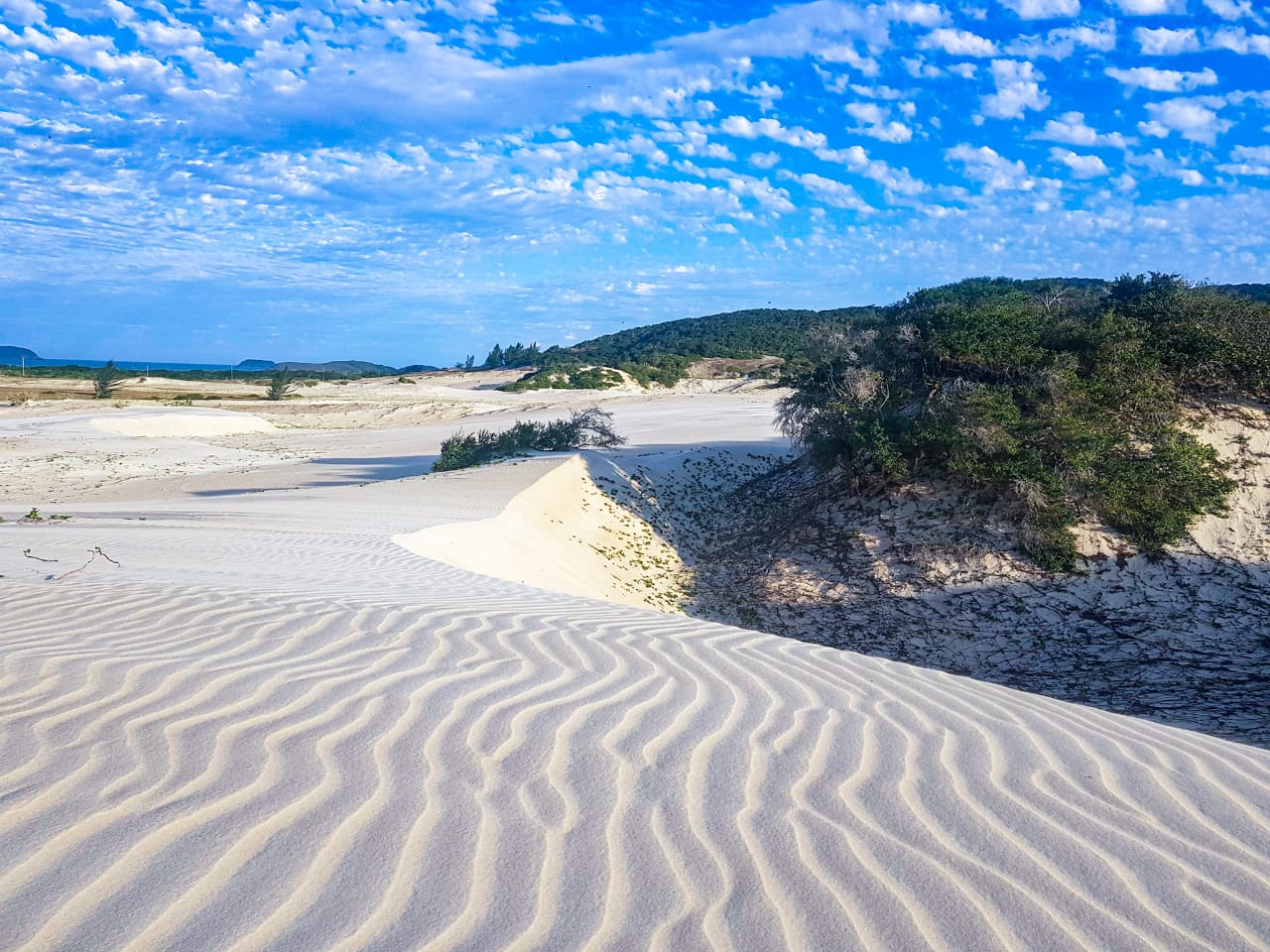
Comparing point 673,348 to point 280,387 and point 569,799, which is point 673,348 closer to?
point 280,387

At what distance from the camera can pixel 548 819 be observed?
2984 millimetres

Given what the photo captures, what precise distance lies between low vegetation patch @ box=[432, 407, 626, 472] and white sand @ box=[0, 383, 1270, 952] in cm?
1494

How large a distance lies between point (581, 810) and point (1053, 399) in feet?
38.8

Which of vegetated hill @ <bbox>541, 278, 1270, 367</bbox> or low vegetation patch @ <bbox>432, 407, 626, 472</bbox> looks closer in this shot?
low vegetation patch @ <bbox>432, 407, 626, 472</bbox>

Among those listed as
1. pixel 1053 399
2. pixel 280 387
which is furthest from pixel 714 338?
pixel 1053 399

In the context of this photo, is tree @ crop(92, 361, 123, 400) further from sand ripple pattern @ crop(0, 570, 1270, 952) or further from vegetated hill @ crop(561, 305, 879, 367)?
sand ripple pattern @ crop(0, 570, 1270, 952)

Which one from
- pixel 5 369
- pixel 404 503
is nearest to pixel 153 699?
pixel 404 503

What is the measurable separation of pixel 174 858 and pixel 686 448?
19.6m

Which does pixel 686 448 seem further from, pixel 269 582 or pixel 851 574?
pixel 269 582

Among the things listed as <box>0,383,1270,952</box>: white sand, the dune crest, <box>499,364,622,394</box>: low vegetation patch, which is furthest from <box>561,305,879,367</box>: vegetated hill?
<box>0,383,1270,952</box>: white sand

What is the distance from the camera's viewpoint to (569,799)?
314cm

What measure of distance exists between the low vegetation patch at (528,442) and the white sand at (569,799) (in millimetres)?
14937

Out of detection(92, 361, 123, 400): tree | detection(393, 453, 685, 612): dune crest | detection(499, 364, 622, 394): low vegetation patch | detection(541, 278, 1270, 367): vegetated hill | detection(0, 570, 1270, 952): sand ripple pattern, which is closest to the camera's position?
detection(0, 570, 1270, 952): sand ripple pattern

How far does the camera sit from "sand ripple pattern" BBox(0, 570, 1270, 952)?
95.6 inches
